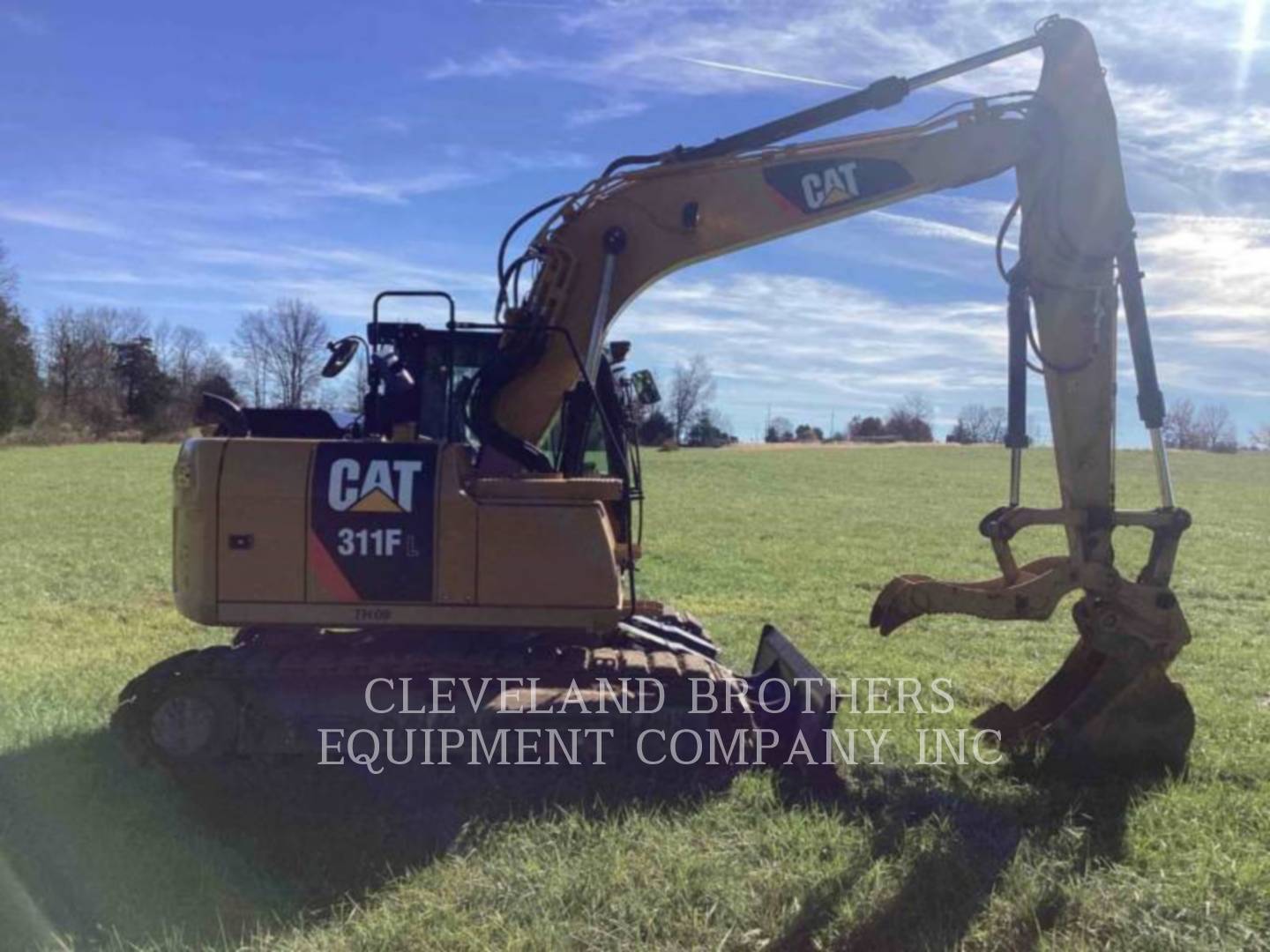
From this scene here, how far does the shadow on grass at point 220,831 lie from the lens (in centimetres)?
443

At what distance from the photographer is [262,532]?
5.79 metres

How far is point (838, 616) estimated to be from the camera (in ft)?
38.0

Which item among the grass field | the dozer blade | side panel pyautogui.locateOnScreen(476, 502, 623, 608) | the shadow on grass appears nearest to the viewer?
→ the grass field

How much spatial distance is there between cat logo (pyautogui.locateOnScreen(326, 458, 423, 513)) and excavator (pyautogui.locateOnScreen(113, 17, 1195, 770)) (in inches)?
0.4

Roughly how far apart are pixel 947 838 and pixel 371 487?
3.47 metres

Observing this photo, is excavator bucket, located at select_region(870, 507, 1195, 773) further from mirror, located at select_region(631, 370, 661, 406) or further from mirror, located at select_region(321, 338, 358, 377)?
mirror, located at select_region(321, 338, 358, 377)

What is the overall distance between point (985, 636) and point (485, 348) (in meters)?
6.34

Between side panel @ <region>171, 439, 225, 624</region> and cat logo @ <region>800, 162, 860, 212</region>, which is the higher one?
cat logo @ <region>800, 162, 860, 212</region>

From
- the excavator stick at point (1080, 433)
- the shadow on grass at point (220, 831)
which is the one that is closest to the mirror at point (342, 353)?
the shadow on grass at point (220, 831)

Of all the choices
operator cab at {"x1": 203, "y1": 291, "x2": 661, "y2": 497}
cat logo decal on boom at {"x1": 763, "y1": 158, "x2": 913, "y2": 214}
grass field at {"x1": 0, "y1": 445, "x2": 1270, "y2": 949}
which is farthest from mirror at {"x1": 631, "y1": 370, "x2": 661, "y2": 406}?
grass field at {"x1": 0, "y1": 445, "x2": 1270, "y2": 949}

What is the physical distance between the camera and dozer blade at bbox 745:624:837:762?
5699 millimetres

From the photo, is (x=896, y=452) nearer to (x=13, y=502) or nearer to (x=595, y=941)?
(x=13, y=502)

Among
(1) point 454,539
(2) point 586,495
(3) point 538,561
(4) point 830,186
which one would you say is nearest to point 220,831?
(1) point 454,539

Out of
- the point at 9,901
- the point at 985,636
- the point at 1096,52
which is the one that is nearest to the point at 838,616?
the point at 985,636
